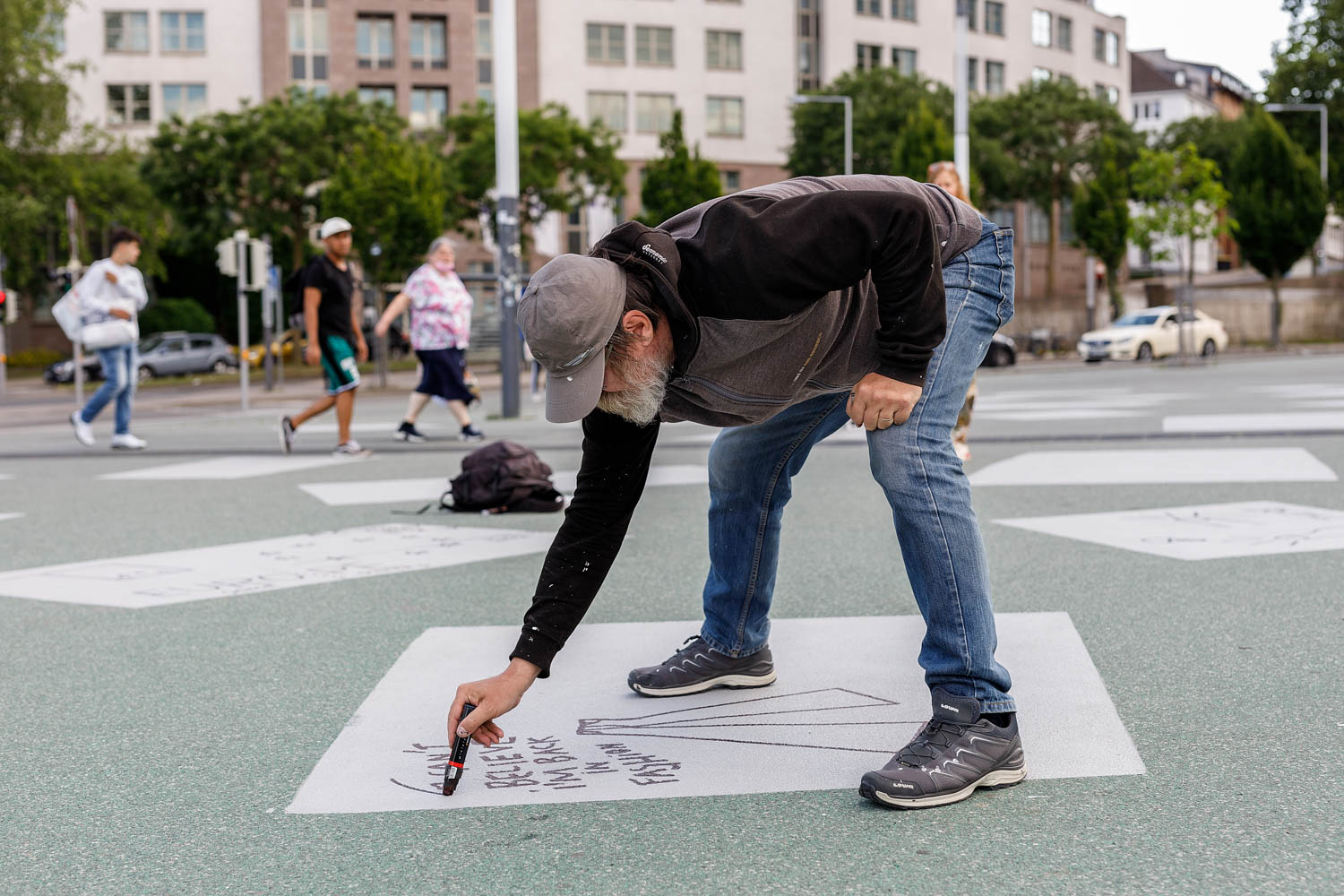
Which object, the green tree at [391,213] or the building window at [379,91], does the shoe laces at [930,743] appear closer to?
the green tree at [391,213]

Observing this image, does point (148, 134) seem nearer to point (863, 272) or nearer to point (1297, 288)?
point (1297, 288)

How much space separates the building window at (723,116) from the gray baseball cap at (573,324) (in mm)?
56936

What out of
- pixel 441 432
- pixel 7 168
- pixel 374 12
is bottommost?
pixel 441 432

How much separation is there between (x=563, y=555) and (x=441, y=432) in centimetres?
1117

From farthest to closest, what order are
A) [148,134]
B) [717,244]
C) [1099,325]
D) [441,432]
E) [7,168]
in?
[148,134] < [1099,325] < [7,168] < [441,432] < [717,244]

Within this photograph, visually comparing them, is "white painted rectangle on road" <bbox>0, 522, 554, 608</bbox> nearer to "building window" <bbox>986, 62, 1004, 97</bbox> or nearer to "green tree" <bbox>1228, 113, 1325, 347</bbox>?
"green tree" <bbox>1228, 113, 1325, 347</bbox>

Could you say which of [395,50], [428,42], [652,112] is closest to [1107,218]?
[652,112]

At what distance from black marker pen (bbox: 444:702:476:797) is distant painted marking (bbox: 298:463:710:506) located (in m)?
5.15

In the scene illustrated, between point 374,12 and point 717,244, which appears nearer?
point 717,244

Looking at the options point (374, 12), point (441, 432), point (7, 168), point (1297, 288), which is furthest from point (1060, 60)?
point (441, 432)

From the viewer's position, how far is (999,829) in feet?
8.58

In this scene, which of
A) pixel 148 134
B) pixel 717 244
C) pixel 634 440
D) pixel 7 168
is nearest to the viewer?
pixel 717 244

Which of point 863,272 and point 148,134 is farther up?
point 148,134

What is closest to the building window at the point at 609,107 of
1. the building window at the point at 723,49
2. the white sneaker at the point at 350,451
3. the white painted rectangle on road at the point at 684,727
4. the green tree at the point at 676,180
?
the building window at the point at 723,49
